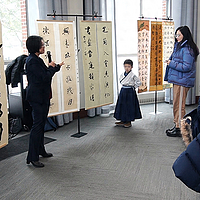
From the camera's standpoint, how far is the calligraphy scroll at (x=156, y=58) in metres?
4.91

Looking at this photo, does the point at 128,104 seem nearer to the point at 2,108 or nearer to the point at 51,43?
the point at 51,43

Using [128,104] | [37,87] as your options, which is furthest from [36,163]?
[128,104]

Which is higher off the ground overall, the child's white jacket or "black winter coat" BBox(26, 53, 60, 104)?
"black winter coat" BBox(26, 53, 60, 104)

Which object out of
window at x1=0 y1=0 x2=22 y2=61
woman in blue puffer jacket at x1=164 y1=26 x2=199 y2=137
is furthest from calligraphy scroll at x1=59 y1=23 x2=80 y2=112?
woman in blue puffer jacket at x1=164 y1=26 x2=199 y2=137

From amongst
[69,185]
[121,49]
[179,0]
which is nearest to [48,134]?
[69,185]

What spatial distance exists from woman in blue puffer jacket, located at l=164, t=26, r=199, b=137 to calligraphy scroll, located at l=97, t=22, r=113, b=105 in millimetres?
983

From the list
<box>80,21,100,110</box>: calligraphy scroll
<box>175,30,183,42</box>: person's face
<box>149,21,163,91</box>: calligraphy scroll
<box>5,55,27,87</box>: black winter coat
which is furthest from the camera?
<box>149,21,163,91</box>: calligraphy scroll

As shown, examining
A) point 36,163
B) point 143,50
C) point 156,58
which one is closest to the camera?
Answer: point 36,163

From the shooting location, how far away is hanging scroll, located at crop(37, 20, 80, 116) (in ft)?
11.4

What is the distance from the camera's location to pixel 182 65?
137 inches

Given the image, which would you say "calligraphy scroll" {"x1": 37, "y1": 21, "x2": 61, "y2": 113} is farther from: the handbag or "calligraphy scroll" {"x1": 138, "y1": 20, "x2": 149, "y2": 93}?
the handbag

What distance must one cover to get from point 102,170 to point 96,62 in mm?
1782

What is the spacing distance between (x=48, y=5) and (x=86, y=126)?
2024 mm

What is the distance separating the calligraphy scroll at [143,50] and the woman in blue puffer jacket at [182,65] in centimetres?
116
